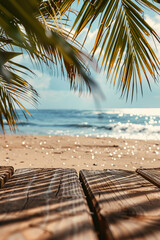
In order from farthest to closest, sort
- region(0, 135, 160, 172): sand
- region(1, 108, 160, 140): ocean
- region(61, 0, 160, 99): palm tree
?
region(1, 108, 160, 140): ocean, region(0, 135, 160, 172): sand, region(61, 0, 160, 99): palm tree

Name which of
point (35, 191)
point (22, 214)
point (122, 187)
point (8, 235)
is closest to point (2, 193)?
point (35, 191)

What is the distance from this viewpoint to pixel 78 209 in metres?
0.71

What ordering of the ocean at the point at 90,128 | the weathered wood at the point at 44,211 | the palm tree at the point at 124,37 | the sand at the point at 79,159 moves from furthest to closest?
the ocean at the point at 90,128
the sand at the point at 79,159
the palm tree at the point at 124,37
the weathered wood at the point at 44,211

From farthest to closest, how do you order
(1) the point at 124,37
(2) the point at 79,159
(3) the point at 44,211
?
(2) the point at 79,159 → (1) the point at 124,37 → (3) the point at 44,211

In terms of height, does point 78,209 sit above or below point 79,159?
above

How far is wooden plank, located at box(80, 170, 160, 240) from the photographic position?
0.56 meters

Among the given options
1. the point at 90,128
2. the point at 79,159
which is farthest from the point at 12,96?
the point at 90,128

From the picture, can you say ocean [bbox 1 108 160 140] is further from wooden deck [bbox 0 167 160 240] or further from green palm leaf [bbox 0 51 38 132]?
green palm leaf [bbox 0 51 38 132]

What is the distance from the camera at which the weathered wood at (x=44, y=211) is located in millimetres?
553

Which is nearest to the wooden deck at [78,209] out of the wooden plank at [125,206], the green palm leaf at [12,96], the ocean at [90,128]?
the wooden plank at [125,206]

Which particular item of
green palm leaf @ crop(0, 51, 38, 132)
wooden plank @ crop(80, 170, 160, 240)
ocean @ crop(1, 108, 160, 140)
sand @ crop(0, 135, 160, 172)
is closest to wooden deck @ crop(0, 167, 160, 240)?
wooden plank @ crop(80, 170, 160, 240)

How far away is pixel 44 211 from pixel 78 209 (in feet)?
0.35

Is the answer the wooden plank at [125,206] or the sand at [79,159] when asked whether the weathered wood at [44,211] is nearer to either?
the wooden plank at [125,206]

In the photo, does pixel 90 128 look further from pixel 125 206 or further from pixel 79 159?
pixel 125 206
